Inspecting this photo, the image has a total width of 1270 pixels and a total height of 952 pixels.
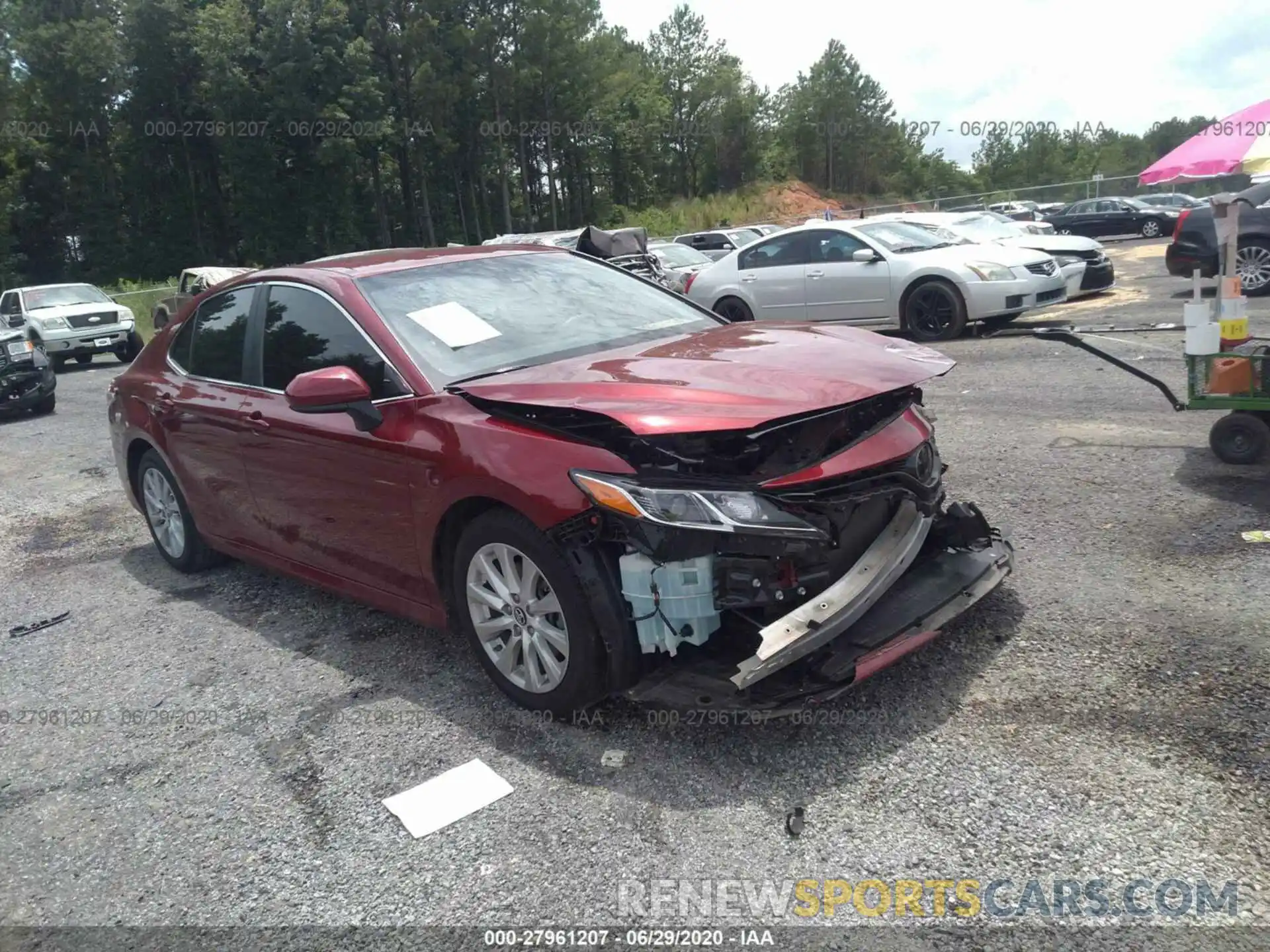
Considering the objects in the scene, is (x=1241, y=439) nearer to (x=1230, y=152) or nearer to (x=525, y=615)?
(x=1230, y=152)

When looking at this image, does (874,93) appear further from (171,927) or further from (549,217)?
(171,927)

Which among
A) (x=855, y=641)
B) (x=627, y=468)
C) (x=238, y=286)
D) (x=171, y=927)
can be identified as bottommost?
(x=171, y=927)

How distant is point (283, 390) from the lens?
4594 millimetres

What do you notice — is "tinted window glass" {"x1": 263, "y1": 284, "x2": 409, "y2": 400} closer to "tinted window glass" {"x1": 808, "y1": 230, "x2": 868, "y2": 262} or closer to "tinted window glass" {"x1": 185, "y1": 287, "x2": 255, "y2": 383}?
"tinted window glass" {"x1": 185, "y1": 287, "x2": 255, "y2": 383}

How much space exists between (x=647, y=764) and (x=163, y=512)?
398cm

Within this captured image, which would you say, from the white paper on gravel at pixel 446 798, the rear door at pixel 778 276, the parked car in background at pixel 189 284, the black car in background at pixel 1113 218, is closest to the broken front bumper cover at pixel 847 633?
the white paper on gravel at pixel 446 798

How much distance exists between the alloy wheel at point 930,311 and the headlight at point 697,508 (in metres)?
9.22

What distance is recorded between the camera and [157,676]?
4457 millimetres

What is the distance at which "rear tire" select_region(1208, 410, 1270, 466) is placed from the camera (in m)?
5.69

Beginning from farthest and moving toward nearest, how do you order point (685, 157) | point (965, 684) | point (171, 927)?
point (685, 157) < point (965, 684) < point (171, 927)

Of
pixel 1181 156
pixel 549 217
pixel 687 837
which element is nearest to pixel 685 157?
pixel 549 217

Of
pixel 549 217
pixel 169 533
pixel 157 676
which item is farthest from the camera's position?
pixel 549 217

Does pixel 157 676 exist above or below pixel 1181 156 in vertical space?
below

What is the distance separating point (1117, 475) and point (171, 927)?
5393 mm
